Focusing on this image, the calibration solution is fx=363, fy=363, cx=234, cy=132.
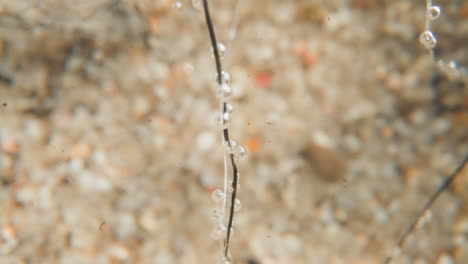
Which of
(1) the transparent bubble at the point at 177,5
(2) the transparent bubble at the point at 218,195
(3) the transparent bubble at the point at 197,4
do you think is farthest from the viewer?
(1) the transparent bubble at the point at 177,5

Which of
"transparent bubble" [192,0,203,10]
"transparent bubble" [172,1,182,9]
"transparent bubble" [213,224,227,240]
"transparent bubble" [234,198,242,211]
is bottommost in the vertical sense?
"transparent bubble" [213,224,227,240]

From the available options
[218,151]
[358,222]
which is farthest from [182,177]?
[358,222]

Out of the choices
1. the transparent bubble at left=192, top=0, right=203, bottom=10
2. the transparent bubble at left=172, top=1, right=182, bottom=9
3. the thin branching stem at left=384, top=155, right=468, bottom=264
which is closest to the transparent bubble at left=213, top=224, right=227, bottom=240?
the thin branching stem at left=384, top=155, right=468, bottom=264

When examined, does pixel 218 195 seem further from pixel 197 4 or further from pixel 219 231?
pixel 197 4

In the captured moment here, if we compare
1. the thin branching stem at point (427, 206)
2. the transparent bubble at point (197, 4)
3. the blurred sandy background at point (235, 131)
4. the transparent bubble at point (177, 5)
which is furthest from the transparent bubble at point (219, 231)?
the transparent bubble at point (177, 5)

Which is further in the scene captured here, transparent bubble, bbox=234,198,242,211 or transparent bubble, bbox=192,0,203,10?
transparent bubble, bbox=192,0,203,10

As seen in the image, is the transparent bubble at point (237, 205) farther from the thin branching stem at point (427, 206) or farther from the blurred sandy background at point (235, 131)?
the thin branching stem at point (427, 206)

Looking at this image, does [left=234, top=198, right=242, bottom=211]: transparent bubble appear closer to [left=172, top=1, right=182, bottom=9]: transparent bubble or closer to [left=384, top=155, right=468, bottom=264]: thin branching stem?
[left=384, top=155, right=468, bottom=264]: thin branching stem

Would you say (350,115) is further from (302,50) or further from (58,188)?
(58,188)
